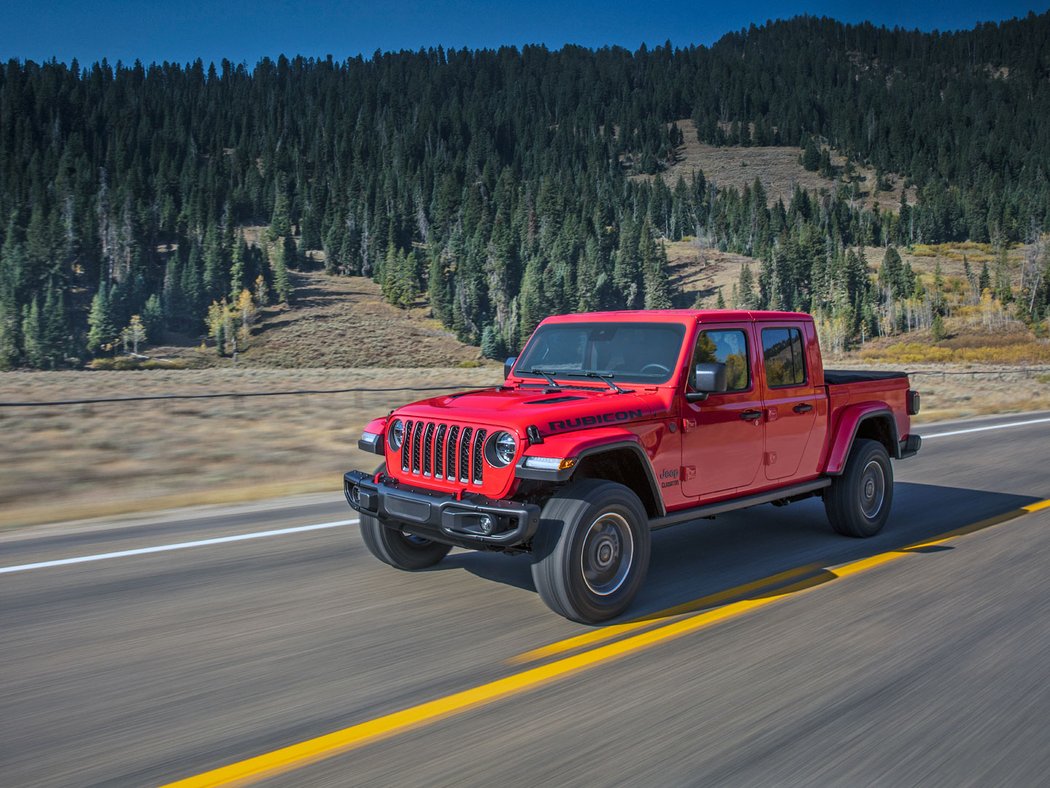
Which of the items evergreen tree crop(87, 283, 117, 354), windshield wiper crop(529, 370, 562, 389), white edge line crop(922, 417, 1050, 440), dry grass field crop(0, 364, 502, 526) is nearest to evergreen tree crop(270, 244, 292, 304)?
evergreen tree crop(87, 283, 117, 354)

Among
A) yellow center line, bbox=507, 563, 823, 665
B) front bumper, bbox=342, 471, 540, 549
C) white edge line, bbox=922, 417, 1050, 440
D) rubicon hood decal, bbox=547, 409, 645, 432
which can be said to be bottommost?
white edge line, bbox=922, 417, 1050, 440

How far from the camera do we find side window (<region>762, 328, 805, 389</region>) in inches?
251

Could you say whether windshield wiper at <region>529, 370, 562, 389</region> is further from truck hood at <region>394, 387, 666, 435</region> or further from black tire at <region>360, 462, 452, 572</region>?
black tire at <region>360, 462, 452, 572</region>

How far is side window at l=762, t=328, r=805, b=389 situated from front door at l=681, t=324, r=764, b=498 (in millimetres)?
190

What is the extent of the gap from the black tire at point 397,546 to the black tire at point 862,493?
321cm

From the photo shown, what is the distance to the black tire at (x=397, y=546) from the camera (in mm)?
5961

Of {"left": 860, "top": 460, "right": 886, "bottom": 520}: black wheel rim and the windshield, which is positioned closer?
the windshield

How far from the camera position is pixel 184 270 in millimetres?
107625

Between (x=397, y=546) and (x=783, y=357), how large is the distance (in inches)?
126

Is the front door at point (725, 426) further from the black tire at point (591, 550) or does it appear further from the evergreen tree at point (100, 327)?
the evergreen tree at point (100, 327)

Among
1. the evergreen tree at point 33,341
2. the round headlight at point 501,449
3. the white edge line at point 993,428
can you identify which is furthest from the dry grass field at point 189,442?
the evergreen tree at point 33,341

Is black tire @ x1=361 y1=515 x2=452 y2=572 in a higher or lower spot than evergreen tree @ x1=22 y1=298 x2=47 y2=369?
lower

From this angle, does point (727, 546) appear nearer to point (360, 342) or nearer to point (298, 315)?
point (360, 342)

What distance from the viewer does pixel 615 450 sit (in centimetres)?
520
